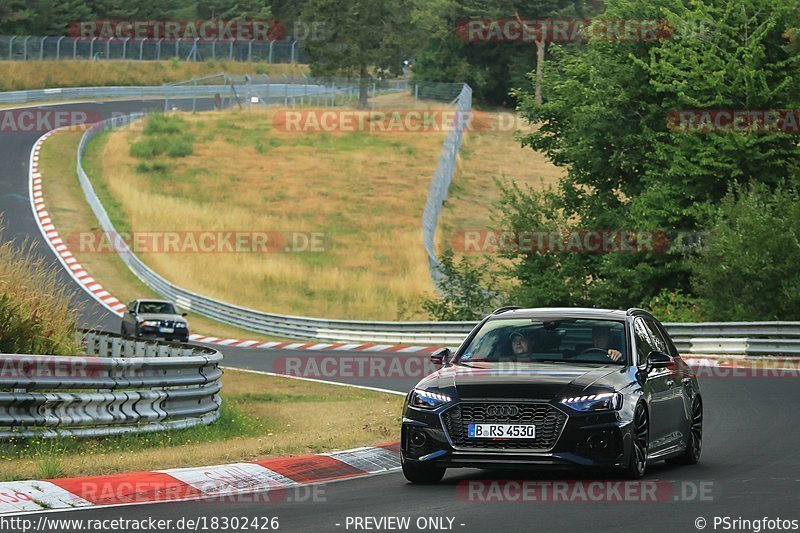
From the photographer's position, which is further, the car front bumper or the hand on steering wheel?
the hand on steering wheel

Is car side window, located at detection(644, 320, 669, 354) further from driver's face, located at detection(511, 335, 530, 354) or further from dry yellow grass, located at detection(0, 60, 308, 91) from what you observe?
dry yellow grass, located at detection(0, 60, 308, 91)

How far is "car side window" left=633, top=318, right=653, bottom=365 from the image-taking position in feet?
42.3

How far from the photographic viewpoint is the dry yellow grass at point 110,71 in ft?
319

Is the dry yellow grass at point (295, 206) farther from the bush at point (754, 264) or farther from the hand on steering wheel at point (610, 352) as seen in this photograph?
the hand on steering wheel at point (610, 352)

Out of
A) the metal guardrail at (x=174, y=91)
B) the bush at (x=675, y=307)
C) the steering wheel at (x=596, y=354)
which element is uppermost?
the metal guardrail at (x=174, y=91)

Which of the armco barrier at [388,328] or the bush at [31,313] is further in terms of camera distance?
the armco barrier at [388,328]

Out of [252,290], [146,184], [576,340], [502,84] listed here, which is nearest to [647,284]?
[252,290]

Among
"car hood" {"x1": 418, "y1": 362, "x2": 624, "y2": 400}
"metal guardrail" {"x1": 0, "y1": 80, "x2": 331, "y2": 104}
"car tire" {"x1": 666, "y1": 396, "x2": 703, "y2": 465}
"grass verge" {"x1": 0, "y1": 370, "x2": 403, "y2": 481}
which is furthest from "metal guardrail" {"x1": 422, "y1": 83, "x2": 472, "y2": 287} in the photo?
"car hood" {"x1": 418, "y1": 362, "x2": 624, "y2": 400}

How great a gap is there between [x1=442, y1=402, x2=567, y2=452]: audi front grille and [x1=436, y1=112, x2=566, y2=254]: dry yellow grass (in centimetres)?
4740

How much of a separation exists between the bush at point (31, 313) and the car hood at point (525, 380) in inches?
242

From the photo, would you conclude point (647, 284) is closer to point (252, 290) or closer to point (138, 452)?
point (252, 290)

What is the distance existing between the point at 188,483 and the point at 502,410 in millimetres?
2607

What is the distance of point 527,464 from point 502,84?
100750mm

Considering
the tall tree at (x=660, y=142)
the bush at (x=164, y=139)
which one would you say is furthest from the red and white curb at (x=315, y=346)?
the bush at (x=164, y=139)
